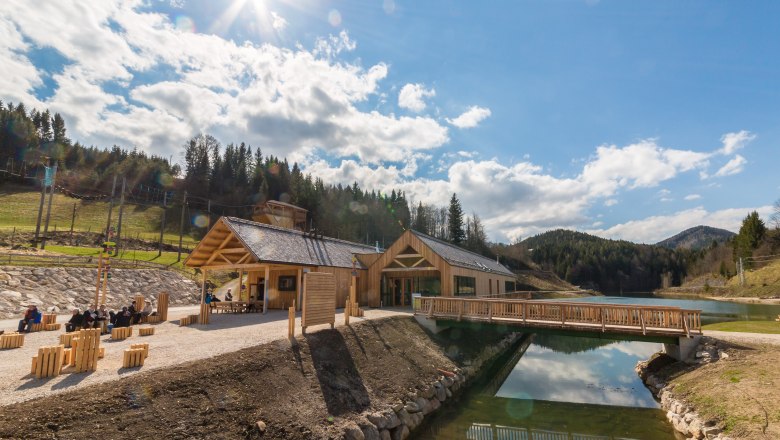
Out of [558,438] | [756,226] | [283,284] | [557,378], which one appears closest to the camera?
[558,438]

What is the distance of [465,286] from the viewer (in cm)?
2723

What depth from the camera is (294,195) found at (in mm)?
71875

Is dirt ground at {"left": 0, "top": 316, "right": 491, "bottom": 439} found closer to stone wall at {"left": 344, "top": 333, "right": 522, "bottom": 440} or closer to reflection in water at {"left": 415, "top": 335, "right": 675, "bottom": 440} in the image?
stone wall at {"left": 344, "top": 333, "right": 522, "bottom": 440}

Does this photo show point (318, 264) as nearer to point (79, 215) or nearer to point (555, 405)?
point (555, 405)

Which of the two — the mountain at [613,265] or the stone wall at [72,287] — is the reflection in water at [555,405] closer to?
the stone wall at [72,287]

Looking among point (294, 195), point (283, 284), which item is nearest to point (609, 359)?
point (283, 284)

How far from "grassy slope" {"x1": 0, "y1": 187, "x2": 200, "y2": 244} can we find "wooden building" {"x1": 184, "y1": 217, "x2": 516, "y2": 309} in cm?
→ 3203

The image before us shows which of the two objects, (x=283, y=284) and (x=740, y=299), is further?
(x=740, y=299)

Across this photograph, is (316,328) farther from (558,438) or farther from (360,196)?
(360,196)

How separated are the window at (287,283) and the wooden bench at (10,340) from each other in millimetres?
13658

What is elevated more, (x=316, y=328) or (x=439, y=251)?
(x=439, y=251)

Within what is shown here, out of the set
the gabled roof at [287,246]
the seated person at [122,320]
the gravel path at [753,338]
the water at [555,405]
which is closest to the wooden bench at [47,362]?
the seated person at [122,320]

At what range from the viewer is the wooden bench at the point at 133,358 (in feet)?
30.3

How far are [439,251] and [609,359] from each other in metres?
12.2
